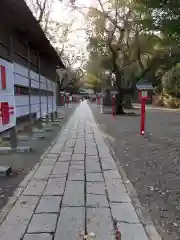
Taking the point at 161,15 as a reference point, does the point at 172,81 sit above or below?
below

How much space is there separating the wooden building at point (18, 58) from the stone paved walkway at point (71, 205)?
162 cm

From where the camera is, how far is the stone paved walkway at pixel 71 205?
11.8 feet

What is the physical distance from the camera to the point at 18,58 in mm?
9414

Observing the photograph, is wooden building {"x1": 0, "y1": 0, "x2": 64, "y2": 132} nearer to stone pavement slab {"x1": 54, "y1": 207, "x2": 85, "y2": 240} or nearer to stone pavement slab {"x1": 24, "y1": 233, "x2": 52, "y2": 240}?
stone pavement slab {"x1": 54, "y1": 207, "x2": 85, "y2": 240}

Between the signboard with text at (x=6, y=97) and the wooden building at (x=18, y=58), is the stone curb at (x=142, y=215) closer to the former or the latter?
the signboard with text at (x=6, y=97)

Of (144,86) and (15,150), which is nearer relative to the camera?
(15,150)

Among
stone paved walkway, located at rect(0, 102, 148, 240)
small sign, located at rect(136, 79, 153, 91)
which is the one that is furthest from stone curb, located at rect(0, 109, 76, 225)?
small sign, located at rect(136, 79, 153, 91)

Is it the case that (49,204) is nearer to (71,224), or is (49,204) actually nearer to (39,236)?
(71,224)

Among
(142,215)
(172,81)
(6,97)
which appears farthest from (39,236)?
(172,81)

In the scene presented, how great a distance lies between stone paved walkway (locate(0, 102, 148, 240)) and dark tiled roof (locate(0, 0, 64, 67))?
2.99 metres

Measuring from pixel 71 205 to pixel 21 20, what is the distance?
475 cm

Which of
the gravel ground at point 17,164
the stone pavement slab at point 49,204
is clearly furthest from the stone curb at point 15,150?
the stone pavement slab at point 49,204

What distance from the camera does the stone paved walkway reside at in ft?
11.8

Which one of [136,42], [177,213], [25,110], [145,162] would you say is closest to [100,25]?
[136,42]
